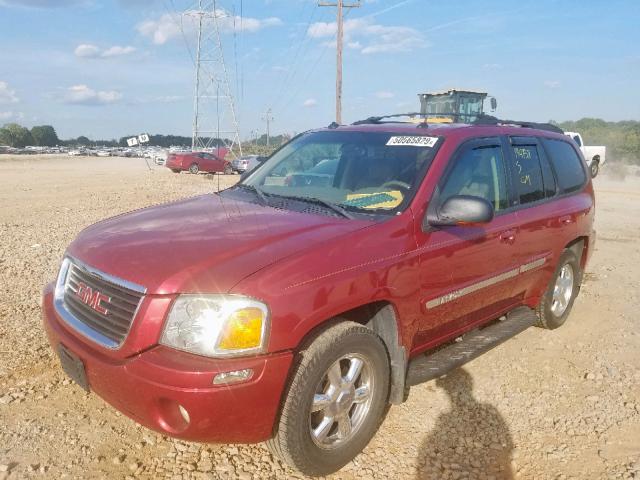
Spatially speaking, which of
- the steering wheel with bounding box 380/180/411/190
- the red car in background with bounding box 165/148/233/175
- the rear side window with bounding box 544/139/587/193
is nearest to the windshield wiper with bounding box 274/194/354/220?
the steering wheel with bounding box 380/180/411/190

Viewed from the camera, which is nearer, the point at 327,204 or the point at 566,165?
the point at 327,204

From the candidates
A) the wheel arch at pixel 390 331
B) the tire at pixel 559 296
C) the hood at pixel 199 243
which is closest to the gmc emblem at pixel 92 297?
the hood at pixel 199 243

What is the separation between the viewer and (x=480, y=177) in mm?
3744

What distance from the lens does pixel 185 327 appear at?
2326 millimetres

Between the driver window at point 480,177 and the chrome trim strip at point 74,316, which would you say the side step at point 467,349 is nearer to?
the driver window at point 480,177

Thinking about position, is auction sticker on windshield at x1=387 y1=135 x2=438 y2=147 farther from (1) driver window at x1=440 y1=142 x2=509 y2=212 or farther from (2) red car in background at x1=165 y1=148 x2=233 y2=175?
(2) red car in background at x1=165 y1=148 x2=233 y2=175

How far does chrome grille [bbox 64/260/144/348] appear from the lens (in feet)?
7.93

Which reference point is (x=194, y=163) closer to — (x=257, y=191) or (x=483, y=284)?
(x=257, y=191)

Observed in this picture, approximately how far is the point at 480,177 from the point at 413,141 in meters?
0.57

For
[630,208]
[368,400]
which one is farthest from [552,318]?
[630,208]

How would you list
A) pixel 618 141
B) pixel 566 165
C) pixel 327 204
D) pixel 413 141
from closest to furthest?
pixel 327 204 → pixel 413 141 → pixel 566 165 → pixel 618 141

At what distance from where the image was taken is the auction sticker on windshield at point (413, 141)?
3.54m

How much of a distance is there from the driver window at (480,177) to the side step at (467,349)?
37.5 inches

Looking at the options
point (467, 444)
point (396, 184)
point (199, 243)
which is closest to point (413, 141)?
point (396, 184)
